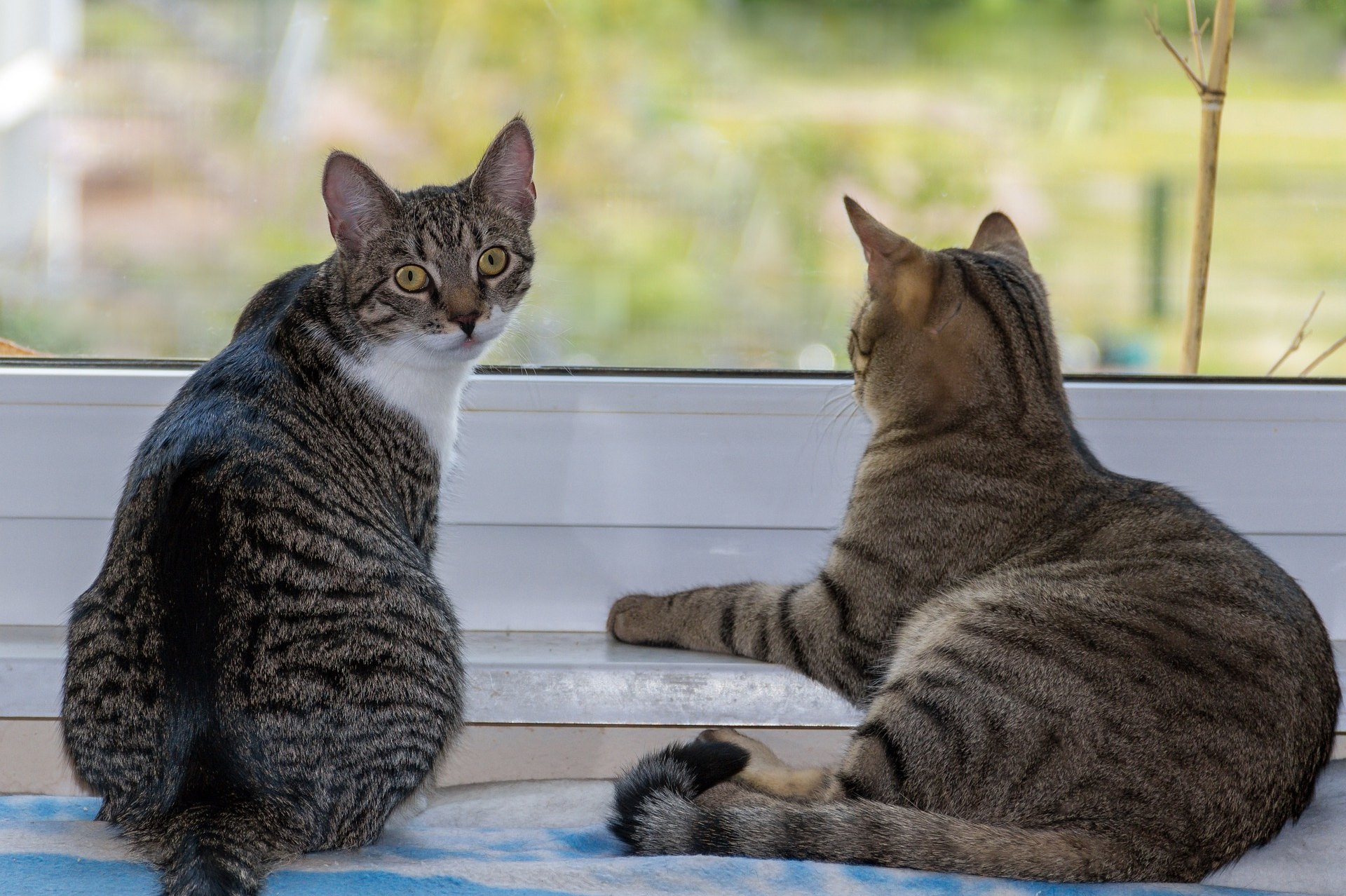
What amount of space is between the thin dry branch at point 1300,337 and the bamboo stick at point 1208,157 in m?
0.15

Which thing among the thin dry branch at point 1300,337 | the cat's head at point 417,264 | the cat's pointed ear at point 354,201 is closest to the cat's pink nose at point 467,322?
the cat's head at point 417,264

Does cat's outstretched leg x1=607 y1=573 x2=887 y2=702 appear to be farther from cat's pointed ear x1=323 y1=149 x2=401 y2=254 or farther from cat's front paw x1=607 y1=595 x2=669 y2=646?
cat's pointed ear x1=323 y1=149 x2=401 y2=254

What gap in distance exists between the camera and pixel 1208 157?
172 centimetres

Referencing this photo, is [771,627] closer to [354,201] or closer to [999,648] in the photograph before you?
[999,648]

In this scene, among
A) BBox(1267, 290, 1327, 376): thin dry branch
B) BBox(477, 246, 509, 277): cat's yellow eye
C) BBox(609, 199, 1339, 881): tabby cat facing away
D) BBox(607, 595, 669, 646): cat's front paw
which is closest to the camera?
BBox(609, 199, 1339, 881): tabby cat facing away

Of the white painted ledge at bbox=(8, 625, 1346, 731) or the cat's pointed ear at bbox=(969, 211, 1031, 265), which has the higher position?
the cat's pointed ear at bbox=(969, 211, 1031, 265)

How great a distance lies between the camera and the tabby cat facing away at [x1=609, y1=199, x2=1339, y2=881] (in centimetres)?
117

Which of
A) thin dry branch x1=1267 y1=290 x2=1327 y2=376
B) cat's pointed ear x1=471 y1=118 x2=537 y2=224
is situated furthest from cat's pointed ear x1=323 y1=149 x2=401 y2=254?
thin dry branch x1=1267 y1=290 x2=1327 y2=376

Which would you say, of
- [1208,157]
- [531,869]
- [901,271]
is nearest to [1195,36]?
[1208,157]

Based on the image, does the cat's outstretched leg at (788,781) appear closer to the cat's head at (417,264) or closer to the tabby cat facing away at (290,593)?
the tabby cat facing away at (290,593)

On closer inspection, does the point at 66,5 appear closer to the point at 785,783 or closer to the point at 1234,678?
the point at 785,783

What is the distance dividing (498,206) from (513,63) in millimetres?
310

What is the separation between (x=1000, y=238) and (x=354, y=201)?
831mm

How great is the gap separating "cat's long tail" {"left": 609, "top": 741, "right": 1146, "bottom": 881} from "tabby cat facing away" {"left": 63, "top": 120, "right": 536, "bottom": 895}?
0.22m
